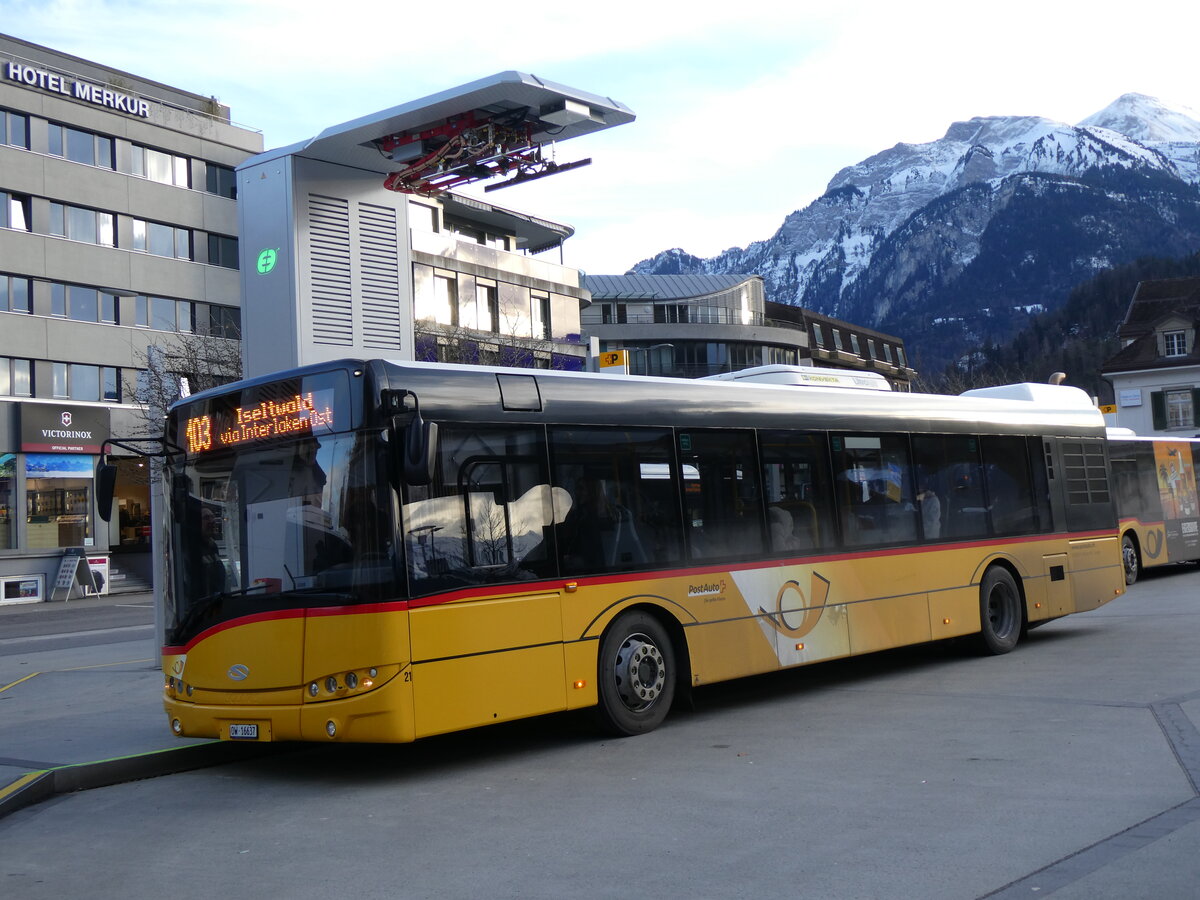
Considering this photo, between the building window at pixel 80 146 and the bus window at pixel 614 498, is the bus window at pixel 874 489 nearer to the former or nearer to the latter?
the bus window at pixel 614 498

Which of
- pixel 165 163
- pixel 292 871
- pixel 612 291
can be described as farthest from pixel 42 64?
pixel 612 291

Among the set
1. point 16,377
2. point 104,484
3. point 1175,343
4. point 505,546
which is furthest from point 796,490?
point 1175,343

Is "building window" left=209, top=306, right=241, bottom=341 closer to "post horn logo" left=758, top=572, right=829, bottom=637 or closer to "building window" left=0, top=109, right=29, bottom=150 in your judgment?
"building window" left=0, top=109, right=29, bottom=150

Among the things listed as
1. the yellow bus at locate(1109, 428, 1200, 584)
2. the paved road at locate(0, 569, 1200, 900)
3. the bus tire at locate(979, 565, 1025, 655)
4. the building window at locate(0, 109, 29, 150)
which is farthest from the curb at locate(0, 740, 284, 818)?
the building window at locate(0, 109, 29, 150)

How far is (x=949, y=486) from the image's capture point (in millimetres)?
13031

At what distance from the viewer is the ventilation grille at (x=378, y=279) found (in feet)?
36.0

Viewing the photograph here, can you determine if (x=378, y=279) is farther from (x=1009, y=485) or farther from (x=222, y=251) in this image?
(x=222, y=251)

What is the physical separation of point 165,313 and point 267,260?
35.2 m

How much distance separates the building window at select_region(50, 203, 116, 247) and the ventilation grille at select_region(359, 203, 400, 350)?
1301 inches

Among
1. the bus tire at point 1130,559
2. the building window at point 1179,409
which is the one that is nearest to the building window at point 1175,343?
the building window at point 1179,409

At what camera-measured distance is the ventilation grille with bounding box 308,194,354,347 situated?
34.5 ft

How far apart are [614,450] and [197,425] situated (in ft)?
10.1

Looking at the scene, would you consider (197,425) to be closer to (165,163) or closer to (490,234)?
(165,163)

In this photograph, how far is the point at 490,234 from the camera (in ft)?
174
